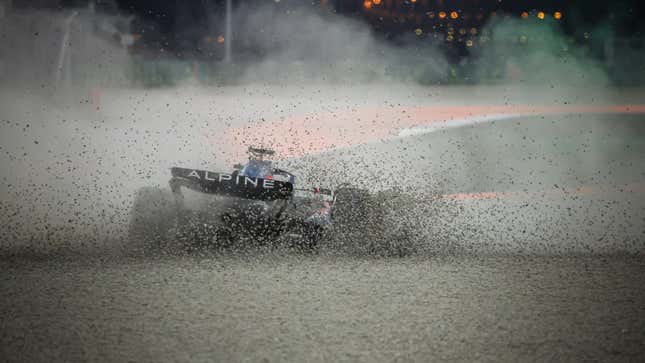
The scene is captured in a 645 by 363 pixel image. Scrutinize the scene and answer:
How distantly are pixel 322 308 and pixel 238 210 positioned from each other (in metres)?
1.61

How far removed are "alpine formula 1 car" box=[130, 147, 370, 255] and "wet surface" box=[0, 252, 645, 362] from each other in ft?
0.78

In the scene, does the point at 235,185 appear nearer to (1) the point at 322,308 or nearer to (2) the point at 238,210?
(2) the point at 238,210

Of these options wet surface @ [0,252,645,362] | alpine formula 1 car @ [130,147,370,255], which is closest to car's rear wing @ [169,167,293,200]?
alpine formula 1 car @ [130,147,370,255]

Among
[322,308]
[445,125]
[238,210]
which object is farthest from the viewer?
[445,125]

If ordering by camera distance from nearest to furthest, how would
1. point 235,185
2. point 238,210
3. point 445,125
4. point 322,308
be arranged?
1. point 322,308
2. point 235,185
3. point 238,210
4. point 445,125

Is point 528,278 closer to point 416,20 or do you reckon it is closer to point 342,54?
point 342,54

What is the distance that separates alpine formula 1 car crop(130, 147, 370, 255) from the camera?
569 cm

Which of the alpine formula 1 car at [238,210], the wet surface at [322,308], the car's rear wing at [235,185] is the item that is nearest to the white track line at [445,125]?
the alpine formula 1 car at [238,210]

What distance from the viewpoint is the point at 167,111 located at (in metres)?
12.7

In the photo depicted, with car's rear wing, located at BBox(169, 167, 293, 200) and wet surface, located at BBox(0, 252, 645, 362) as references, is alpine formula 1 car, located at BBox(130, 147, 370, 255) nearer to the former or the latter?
car's rear wing, located at BBox(169, 167, 293, 200)

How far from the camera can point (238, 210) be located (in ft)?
19.4

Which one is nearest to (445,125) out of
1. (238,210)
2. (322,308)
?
(238,210)

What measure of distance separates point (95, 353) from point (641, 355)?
Result: 108 inches

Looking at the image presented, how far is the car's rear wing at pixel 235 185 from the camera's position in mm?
5598
